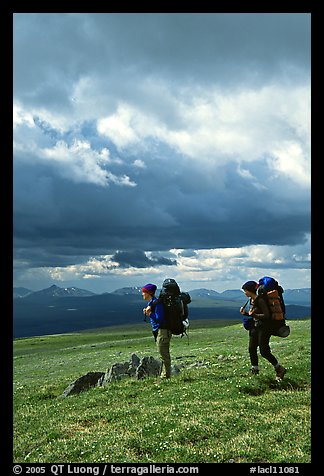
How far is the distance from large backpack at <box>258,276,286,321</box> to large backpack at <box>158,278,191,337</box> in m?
3.30

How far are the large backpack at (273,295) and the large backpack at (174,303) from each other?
3.30 meters

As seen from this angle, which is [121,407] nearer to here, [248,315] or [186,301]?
[186,301]

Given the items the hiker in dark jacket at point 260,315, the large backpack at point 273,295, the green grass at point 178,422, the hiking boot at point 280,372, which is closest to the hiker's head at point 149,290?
the green grass at point 178,422

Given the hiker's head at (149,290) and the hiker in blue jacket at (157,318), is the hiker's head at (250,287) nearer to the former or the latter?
the hiker in blue jacket at (157,318)

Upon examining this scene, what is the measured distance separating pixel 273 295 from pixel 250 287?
34.7 inches

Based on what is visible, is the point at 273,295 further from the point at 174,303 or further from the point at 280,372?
the point at 174,303

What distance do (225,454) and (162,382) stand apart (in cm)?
773

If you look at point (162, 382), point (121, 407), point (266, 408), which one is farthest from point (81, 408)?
point (266, 408)

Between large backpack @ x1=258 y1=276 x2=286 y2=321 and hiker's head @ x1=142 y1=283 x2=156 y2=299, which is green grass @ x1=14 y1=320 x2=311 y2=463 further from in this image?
hiker's head @ x1=142 y1=283 x2=156 y2=299

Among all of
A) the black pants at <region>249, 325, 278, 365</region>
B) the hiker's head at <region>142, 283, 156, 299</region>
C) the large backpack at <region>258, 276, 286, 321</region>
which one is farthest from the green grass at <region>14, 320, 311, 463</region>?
the hiker's head at <region>142, 283, 156, 299</region>

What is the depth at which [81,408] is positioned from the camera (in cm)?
1536

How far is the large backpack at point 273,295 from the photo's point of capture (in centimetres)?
1420

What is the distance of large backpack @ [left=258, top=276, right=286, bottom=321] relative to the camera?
1420 centimetres

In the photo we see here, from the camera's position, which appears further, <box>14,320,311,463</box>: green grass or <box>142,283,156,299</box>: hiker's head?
<box>142,283,156,299</box>: hiker's head
